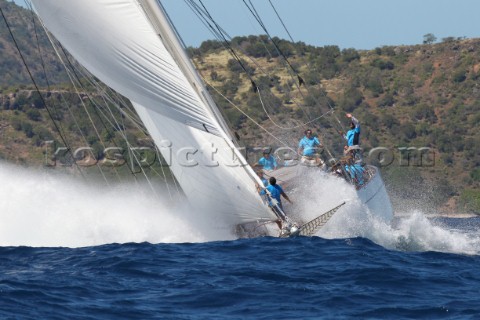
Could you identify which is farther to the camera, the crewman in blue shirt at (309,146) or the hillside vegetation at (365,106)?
the hillside vegetation at (365,106)

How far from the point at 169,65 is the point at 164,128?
2.18 meters

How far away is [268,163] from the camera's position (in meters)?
20.5

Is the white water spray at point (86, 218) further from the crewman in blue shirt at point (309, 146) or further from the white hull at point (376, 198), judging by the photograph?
the white hull at point (376, 198)

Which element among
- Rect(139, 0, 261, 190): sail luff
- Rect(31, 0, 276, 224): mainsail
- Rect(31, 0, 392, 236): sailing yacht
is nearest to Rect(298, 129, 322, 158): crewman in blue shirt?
Rect(31, 0, 392, 236): sailing yacht

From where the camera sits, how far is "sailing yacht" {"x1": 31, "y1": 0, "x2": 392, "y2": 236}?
582 inches

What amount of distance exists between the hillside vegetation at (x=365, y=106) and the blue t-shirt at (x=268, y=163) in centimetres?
2417

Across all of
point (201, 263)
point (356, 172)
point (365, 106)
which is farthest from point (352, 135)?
point (365, 106)

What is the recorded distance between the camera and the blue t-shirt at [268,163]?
20484mm

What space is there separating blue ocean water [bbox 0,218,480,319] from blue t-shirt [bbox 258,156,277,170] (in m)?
4.37

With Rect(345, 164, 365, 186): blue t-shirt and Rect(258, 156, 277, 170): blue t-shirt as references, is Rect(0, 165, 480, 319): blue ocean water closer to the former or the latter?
Rect(345, 164, 365, 186): blue t-shirt

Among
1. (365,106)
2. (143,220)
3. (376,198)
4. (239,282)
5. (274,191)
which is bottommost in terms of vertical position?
(239,282)

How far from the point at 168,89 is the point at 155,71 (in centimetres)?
34

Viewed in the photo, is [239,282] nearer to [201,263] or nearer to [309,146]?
[201,263]

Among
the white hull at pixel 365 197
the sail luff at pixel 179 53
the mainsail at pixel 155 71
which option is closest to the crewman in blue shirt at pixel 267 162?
the white hull at pixel 365 197
